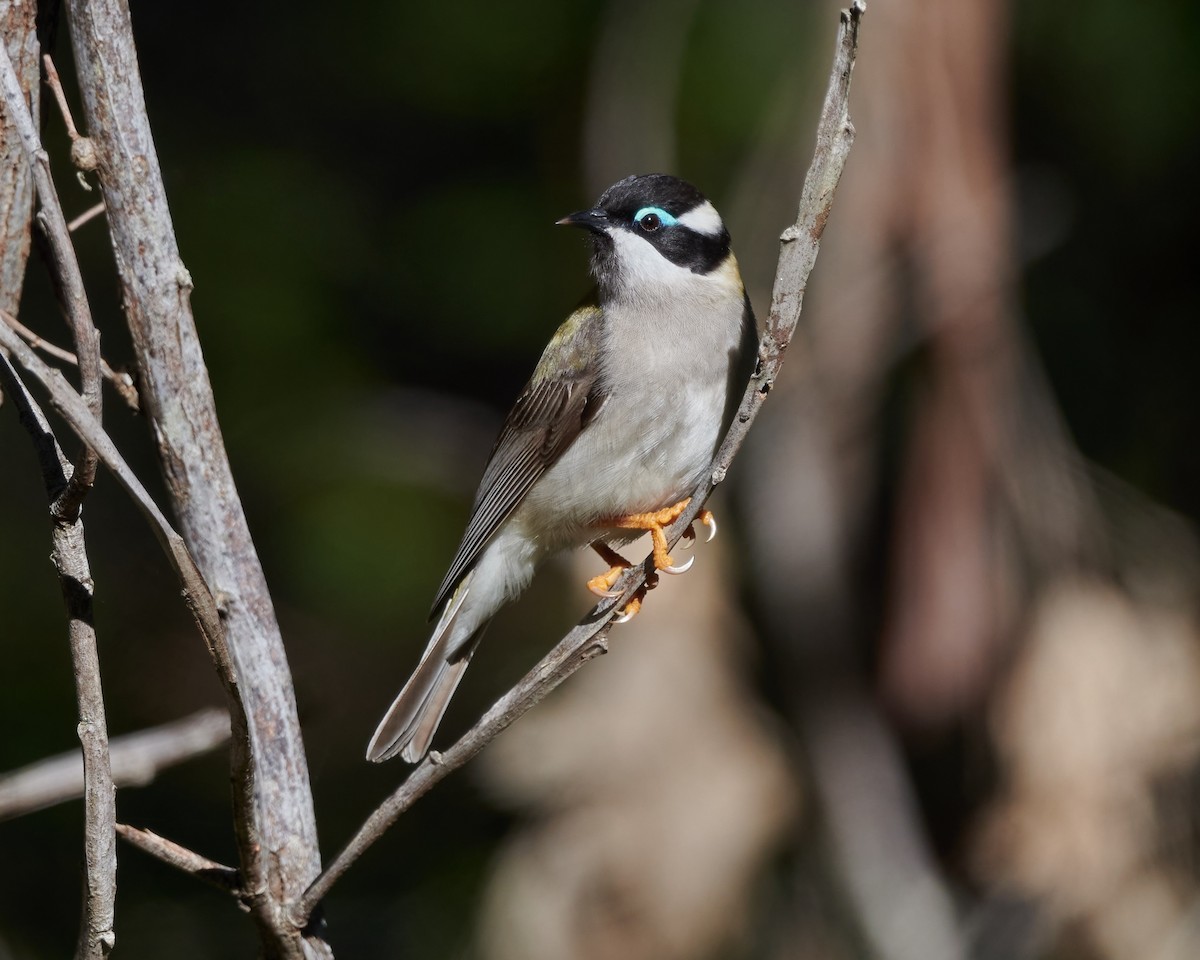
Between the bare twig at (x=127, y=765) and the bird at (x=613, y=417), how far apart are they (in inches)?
28.3

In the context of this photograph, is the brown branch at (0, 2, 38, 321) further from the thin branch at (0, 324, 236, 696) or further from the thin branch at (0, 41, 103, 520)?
the thin branch at (0, 324, 236, 696)

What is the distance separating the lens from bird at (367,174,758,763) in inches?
131

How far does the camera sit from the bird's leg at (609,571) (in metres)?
3.51

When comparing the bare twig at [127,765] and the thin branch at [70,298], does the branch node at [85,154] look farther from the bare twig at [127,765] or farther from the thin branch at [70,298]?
the bare twig at [127,765]

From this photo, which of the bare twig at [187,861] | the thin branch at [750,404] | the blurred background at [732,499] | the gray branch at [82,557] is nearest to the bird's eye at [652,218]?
the thin branch at [750,404]

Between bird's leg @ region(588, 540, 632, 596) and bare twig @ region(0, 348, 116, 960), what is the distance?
5.58ft

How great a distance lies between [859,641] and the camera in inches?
236

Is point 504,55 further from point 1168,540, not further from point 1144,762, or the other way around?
point 1144,762

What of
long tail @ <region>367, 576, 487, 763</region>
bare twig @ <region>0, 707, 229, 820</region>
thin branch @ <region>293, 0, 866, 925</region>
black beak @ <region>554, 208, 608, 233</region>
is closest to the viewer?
thin branch @ <region>293, 0, 866, 925</region>

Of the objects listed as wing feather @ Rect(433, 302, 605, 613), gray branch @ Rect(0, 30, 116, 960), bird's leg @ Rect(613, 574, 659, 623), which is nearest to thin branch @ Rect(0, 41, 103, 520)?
gray branch @ Rect(0, 30, 116, 960)

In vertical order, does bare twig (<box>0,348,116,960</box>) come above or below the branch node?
below

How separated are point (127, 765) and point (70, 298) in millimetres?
980

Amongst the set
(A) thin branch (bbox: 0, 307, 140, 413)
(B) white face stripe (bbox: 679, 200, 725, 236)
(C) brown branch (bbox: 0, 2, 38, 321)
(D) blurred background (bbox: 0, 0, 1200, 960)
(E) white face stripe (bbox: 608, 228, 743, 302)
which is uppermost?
(C) brown branch (bbox: 0, 2, 38, 321)

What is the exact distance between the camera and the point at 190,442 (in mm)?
2139
